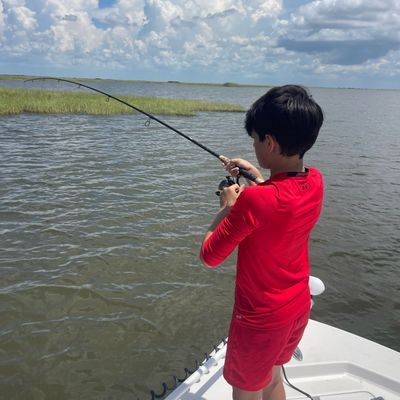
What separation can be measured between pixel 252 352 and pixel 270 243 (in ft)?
2.09

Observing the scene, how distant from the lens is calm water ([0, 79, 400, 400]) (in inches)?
192

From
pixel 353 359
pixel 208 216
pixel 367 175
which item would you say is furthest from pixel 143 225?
pixel 367 175

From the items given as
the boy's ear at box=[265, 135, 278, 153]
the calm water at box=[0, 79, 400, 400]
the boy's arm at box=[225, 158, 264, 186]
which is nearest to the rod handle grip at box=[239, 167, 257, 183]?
the boy's arm at box=[225, 158, 264, 186]

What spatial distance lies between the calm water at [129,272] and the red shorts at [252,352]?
8.89 feet

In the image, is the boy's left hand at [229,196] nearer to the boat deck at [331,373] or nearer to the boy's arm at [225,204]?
the boy's arm at [225,204]

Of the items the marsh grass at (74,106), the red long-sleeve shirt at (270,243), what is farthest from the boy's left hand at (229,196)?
the marsh grass at (74,106)

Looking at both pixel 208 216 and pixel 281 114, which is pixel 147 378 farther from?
pixel 208 216

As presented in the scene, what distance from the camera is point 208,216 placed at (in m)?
9.89

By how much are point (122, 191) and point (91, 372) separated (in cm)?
705

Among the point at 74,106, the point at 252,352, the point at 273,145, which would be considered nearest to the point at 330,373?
the point at 252,352

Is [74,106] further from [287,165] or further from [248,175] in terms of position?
[287,165]

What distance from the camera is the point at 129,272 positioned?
690 cm

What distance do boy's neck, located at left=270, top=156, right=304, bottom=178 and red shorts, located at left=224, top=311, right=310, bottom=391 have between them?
2.84ft

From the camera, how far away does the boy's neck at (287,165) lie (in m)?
2.04
